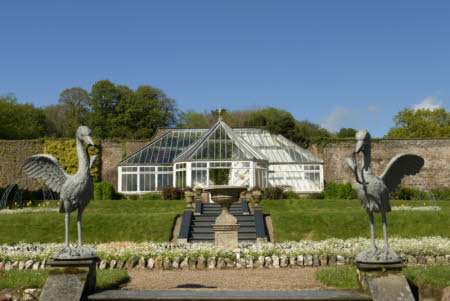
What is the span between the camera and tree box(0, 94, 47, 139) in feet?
140

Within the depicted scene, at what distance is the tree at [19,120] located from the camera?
140ft

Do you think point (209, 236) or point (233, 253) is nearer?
point (233, 253)

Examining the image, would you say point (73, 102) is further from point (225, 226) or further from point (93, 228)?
point (225, 226)

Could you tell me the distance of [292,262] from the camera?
34.3ft

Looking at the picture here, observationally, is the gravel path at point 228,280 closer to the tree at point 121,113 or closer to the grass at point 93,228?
the grass at point 93,228

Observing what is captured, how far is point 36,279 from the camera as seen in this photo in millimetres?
7520

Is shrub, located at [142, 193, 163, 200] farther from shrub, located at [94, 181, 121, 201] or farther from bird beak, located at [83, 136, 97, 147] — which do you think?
bird beak, located at [83, 136, 97, 147]

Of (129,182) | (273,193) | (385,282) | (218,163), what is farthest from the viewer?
(129,182)

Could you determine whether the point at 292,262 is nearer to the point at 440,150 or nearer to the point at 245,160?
the point at 245,160

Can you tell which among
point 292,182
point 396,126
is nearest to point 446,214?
point 292,182

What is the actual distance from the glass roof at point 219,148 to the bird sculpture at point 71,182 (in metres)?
19.9

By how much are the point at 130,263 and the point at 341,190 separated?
20.1 m

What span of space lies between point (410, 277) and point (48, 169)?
6307 millimetres

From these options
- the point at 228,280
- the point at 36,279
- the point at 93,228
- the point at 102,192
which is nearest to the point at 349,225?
the point at 228,280
